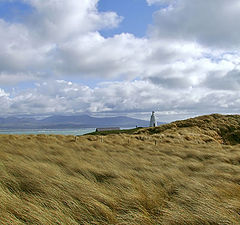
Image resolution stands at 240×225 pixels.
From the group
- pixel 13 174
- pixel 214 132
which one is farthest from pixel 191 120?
pixel 13 174

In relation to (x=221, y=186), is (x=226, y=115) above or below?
above

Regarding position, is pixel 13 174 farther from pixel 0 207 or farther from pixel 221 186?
pixel 221 186

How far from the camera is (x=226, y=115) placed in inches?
1275

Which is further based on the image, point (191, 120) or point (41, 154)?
point (191, 120)

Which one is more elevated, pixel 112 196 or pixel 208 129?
pixel 208 129

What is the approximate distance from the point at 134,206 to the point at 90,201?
0.79m

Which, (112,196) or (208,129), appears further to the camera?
(208,129)

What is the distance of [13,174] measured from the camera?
17.6 ft

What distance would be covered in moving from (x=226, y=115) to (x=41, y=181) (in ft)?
105

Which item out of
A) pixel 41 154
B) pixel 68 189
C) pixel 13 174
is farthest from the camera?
pixel 41 154

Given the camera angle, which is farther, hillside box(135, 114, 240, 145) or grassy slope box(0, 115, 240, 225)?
hillside box(135, 114, 240, 145)

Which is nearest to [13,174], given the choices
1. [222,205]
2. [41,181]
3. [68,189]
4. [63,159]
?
[41,181]

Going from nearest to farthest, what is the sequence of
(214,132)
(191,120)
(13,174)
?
1. (13,174)
2. (214,132)
3. (191,120)

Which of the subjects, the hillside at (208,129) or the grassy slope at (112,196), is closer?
the grassy slope at (112,196)
